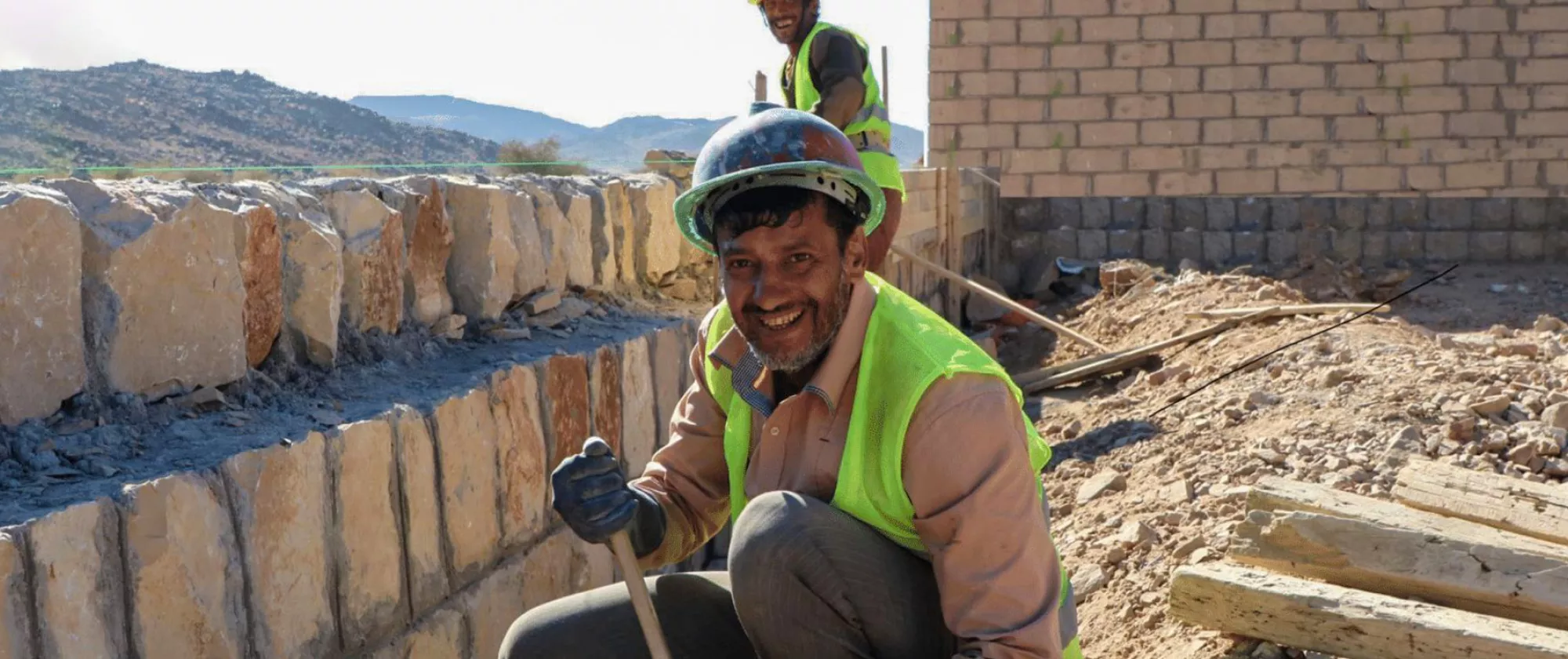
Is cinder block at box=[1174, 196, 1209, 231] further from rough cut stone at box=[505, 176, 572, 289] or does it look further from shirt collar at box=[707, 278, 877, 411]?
shirt collar at box=[707, 278, 877, 411]

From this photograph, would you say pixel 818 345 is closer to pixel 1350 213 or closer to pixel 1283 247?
pixel 1283 247

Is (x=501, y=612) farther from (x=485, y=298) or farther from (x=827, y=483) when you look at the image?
(x=827, y=483)

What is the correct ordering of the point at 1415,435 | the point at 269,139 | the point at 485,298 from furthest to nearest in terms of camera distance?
the point at 269,139
the point at 1415,435
the point at 485,298

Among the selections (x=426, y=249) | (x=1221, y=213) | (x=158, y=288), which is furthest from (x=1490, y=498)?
(x=1221, y=213)

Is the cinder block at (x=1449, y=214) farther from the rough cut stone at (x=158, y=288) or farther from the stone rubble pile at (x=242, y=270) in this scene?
the rough cut stone at (x=158, y=288)

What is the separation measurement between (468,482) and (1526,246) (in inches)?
412

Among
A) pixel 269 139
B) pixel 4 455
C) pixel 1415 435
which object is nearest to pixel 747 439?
pixel 4 455

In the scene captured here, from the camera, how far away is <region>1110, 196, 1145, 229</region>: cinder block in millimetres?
11414

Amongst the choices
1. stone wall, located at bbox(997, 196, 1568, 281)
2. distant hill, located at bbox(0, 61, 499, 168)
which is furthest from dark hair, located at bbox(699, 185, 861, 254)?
stone wall, located at bbox(997, 196, 1568, 281)

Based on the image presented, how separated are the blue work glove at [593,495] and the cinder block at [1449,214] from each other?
10.6m

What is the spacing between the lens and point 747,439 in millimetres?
2324

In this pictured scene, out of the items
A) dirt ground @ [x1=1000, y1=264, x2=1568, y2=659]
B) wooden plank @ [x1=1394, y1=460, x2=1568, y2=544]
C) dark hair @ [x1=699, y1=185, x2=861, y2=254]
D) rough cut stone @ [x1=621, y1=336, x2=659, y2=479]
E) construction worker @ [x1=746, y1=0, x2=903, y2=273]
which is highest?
construction worker @ [x1=746, y1=0, x2=903, y2=273]

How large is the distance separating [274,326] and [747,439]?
1.08 metres

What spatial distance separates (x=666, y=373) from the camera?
4184mm
